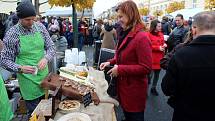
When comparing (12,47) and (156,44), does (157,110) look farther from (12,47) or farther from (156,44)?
(12,47)

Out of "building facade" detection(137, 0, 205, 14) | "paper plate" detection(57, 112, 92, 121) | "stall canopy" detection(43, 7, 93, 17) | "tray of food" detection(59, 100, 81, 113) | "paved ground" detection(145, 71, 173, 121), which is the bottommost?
"paved ground" detection(145, 71, 173, 121)

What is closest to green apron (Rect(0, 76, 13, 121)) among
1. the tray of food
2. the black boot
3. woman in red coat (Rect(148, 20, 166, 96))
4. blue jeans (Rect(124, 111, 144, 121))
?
the tray of food

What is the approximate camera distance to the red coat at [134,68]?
2863 mm

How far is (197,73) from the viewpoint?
231cm

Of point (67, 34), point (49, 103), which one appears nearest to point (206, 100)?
point (49, 103)

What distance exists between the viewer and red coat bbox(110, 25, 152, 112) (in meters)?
2.86

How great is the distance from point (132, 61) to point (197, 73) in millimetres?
776

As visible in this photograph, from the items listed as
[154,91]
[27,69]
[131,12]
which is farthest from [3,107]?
[154,91]

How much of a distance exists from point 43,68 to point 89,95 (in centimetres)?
53

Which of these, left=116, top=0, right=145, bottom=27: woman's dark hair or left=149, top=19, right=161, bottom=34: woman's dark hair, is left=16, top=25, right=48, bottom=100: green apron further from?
left=149, top=19, right=161, bottom=34: woman's dark hair

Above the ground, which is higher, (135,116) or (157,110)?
(135,116)

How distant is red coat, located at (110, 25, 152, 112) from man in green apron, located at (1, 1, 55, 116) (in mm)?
771

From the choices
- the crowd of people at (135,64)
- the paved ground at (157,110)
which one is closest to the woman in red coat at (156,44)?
the paved ground at (157,110)

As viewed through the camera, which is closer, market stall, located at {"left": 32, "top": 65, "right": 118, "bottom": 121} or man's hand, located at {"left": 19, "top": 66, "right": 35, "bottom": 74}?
market stall, located at {"left": 32, "top": 65, "right": 118, "bottom": 121}
